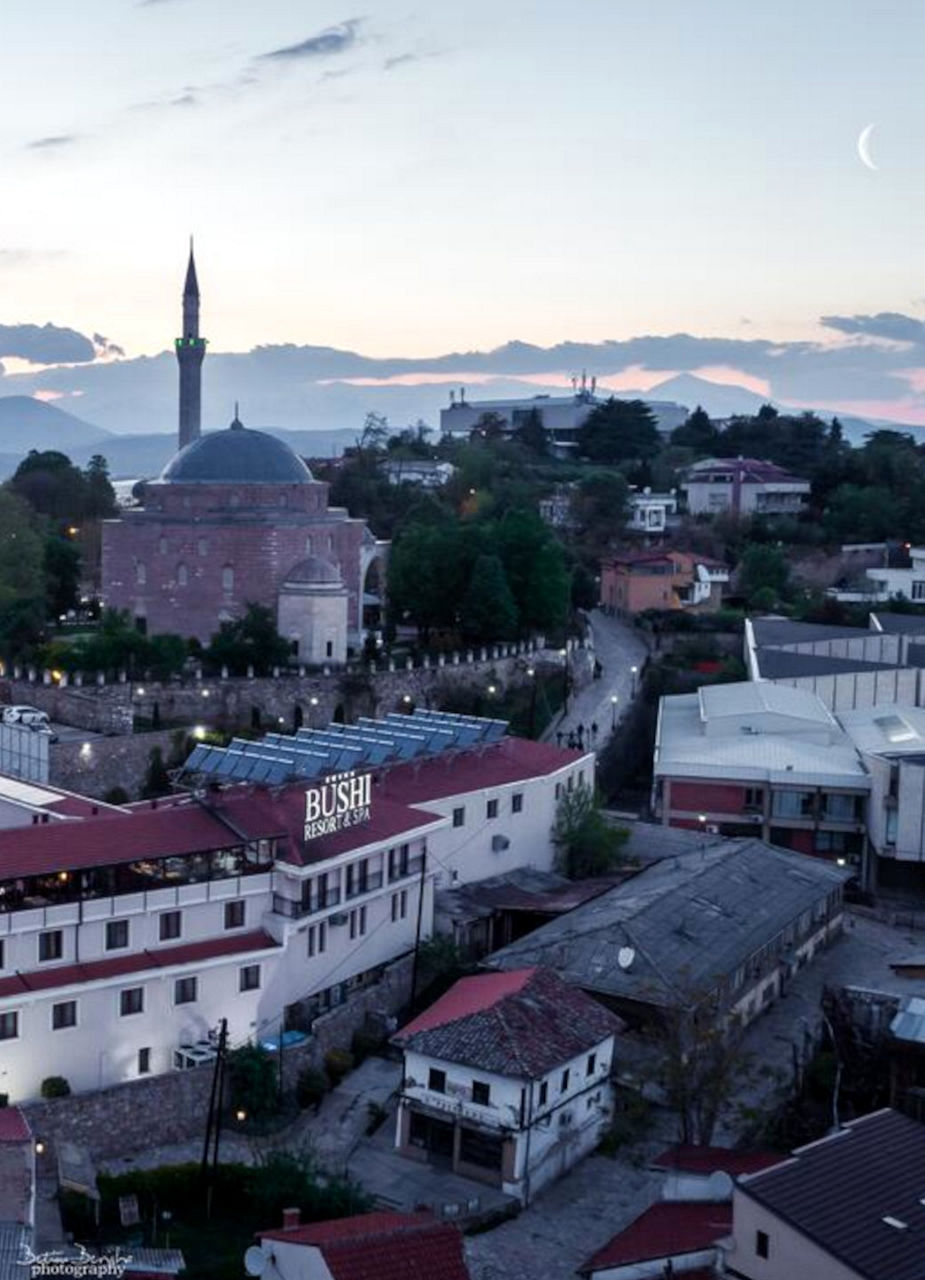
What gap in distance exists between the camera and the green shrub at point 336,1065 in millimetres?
24078

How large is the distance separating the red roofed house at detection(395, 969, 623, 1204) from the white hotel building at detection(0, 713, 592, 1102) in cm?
331

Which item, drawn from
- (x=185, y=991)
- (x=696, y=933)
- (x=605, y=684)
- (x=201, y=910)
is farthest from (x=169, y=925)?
(x=605, y=684)

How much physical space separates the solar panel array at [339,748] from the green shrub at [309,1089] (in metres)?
6.26

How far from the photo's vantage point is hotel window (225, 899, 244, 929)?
80.0 feet

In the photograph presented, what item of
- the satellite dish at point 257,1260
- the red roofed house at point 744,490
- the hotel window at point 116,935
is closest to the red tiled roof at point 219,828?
the hotel window at point 116,935

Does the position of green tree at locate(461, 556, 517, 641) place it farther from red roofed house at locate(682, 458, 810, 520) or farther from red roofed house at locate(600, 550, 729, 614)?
red roofed house at locate(682, 458, 810, 520)

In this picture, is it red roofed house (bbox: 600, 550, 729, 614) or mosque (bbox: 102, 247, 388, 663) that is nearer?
mosque (bbox: 102, 247, 388, 663)

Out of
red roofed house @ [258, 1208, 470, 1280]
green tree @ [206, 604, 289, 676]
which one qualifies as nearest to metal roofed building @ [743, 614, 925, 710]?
green tree @ [206, 604, 289, 676]

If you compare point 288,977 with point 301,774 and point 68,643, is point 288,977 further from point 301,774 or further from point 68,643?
point 68,643

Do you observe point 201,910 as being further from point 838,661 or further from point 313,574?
point 838,661

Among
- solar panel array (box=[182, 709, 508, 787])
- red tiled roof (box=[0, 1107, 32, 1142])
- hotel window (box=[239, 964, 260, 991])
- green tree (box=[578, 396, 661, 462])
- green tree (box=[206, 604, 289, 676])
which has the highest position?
green tree (box=[578, 396, 661, 462])

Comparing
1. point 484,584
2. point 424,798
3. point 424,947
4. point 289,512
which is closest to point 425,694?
point 484,584

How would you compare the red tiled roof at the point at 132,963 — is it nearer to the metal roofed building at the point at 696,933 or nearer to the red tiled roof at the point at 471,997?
the red tiled roof at the point at 471,997

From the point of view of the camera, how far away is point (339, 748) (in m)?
31.7
